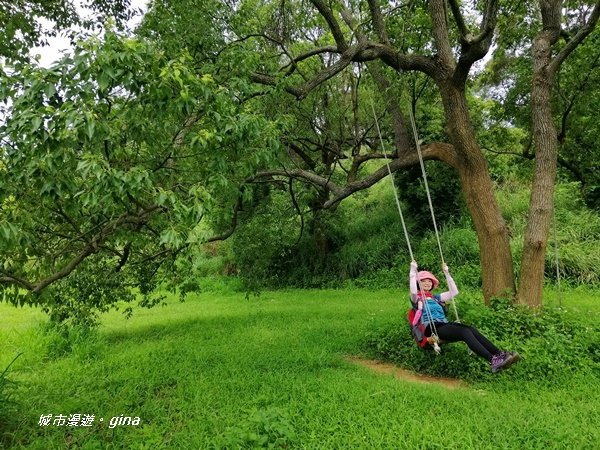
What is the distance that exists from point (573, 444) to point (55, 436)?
4.03m

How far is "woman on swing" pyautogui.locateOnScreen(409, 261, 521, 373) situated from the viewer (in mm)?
4203

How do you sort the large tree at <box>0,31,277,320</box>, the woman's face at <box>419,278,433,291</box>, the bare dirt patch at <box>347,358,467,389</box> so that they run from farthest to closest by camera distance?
the woman's face at <box>419,278,433,291</box>, the bare dirt patch at <box>347,358,467,389</box>, the large tree at <box>0,31,277,320</box>

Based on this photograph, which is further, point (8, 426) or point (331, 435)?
point (8, 426)

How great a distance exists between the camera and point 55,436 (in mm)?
3621

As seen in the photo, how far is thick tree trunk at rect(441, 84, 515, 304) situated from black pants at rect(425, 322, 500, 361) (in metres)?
Answer: 1.59

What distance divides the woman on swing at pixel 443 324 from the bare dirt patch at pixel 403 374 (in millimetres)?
492

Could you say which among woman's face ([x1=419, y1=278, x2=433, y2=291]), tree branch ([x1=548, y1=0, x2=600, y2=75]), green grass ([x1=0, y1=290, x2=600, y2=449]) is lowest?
green grass ([x1=0, y1=290, x2=600, y2=449])

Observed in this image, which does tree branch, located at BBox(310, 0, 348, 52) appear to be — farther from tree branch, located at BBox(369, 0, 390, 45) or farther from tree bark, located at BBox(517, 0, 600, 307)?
tree bark, located at BBox(517, 0, 600, 307)

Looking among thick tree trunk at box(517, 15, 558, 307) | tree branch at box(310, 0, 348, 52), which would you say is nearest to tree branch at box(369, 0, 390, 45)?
tree branch at box(310, 0, 348, 52)

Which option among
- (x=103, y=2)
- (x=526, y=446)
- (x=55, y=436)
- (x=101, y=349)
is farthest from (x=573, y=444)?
(x=103, y=2)

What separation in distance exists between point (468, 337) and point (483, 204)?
2173 millimetres

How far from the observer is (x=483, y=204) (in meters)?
5.82

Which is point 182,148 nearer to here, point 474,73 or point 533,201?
point 533,201

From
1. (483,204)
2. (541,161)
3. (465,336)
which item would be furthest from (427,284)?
(541,161)
